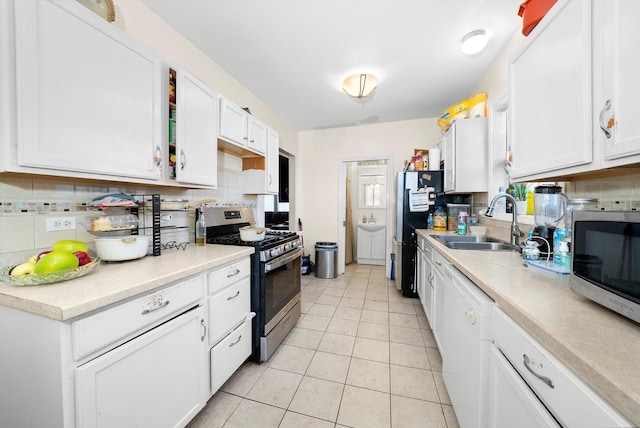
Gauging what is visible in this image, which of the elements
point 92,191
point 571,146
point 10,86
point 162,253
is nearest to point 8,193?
point 92,191

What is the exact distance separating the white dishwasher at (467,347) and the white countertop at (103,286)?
1359mm

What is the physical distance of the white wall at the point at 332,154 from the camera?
3.79 m

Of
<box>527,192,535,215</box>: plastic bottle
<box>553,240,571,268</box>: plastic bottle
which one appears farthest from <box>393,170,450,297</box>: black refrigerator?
<box>553,240,571,268</box>: plastic bottle

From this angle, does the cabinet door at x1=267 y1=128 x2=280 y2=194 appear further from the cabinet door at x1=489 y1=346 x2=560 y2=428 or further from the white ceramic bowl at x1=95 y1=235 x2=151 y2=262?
the cabinet door at x1=489 y1=346 x2=560 y2=428

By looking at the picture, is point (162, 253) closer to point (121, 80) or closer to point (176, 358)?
point (176, 358)

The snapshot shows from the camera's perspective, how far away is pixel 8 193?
3.40ft

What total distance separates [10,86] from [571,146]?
2.17m

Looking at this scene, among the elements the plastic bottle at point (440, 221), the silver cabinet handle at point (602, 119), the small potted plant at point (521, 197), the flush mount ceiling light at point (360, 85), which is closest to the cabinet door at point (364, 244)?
the plastic bottle at point (440, 221)

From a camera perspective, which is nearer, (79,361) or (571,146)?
(79,361)

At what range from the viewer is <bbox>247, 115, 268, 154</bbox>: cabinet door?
90.3 inches

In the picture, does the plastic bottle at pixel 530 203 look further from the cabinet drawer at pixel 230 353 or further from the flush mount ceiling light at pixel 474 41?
the cabinet drawer at pixel 230 353

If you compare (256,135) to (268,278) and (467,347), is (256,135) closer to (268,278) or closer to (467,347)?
(268,278)

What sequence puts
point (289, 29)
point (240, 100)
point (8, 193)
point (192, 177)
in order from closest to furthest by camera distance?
point (8, 193) < point (192, 177) < point (289, 29) < point (240, 100)

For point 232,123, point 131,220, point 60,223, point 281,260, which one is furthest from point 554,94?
point 60,223
